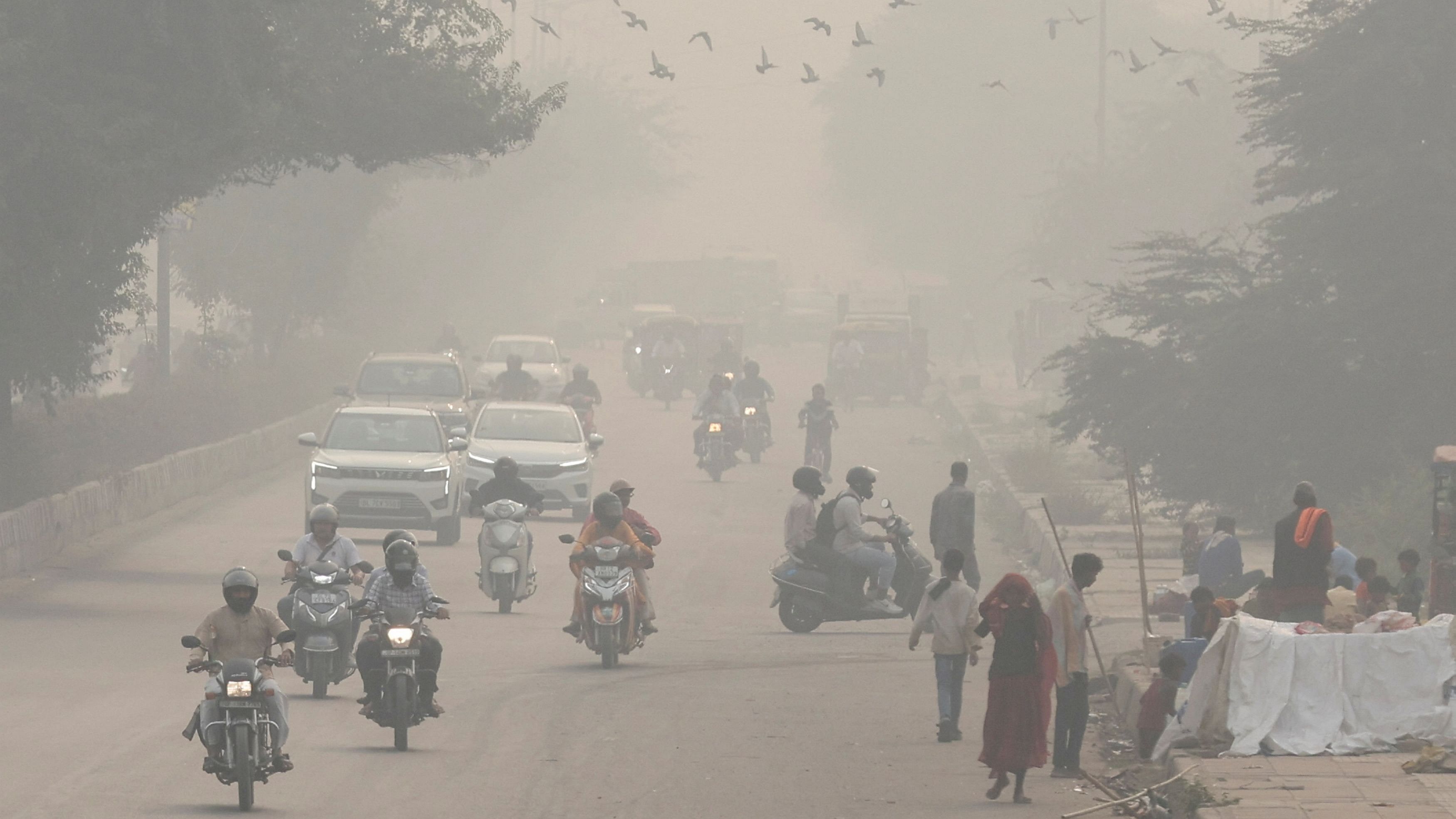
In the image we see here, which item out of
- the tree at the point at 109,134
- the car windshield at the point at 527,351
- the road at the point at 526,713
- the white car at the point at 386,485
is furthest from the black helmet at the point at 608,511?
the car windshield at the point at 527,351

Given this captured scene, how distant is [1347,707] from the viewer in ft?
38.8

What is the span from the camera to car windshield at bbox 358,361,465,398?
34.6 meters

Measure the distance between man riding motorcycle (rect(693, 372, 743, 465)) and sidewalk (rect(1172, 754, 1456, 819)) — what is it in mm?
23879

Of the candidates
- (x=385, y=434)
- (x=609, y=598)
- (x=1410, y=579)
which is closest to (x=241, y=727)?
(x=609, y=598)

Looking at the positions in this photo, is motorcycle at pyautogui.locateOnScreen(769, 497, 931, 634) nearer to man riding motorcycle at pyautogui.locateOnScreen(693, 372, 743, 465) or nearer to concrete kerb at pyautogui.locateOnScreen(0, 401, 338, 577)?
concrete kerb at pyautogui.locateOnScreen(0, 401, 338, 577)

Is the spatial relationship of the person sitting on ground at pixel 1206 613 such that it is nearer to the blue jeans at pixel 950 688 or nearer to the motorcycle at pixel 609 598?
the blue jeans at pixel 950 688

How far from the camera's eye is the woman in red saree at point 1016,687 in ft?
37.5

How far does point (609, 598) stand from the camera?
16.1 meters

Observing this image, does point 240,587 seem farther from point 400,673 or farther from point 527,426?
point 527,426

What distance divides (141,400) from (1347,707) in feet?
94.6

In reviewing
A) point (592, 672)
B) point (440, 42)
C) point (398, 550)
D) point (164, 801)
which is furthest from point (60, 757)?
point (440, 42)

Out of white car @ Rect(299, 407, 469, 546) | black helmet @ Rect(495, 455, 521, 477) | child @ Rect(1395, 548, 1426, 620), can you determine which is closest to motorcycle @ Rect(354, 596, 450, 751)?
child @ Rect(1395, 548, 1426, 620)

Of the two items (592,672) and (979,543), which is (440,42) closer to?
(979,543)

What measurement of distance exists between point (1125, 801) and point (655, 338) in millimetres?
49774
